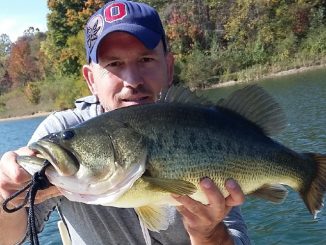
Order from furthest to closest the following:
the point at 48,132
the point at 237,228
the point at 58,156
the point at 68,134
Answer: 1. the point at 237,228
2. the point at 48,132
3. the point at 68,134
4. the point at 58,156

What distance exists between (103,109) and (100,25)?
506 millimetres

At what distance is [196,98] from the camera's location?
263cm

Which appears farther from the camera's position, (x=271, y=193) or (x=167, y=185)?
(x=271, y=193)

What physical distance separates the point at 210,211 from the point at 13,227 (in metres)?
1.18

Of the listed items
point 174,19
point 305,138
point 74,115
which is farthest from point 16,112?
point 74,115

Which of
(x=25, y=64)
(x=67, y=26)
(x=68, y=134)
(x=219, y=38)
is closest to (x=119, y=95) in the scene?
(x=68, y=134)

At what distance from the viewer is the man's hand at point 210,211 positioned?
7.83 feet

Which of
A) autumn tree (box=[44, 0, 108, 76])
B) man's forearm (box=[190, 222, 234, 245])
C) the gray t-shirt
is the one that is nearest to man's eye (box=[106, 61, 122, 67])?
the gray t-shirt

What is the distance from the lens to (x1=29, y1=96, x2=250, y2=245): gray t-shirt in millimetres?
3107

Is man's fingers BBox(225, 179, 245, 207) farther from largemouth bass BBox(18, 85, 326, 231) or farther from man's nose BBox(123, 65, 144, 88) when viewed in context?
man's nose BBox(123, 65, 144, 88)

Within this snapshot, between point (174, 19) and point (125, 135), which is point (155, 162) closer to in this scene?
point (125, 135)

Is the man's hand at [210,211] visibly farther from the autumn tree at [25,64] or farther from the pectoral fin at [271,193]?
the autumn tree at [25,64]

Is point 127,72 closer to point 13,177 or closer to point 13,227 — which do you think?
point 13,177

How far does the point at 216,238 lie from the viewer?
9.25 feet
